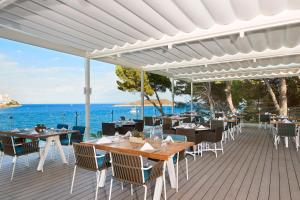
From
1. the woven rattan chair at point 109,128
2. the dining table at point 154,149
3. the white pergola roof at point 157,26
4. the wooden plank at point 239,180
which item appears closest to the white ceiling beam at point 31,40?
the white pergola roof at point 157,26

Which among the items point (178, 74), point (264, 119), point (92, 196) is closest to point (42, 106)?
point (178, 74)

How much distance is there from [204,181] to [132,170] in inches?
73.4

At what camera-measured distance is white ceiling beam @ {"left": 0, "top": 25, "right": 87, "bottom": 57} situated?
471 centimetres

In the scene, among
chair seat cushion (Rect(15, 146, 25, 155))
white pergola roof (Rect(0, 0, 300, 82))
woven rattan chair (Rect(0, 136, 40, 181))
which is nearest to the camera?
white pergola roof (Rect(0, 0, 300, 82))

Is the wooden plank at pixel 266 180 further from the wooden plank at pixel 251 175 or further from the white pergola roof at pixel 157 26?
the white pergola roof at pixel 157 26

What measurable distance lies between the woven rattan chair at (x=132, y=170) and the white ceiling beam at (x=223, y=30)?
2.99 m

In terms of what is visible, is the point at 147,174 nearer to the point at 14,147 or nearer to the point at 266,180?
the point at 266,180

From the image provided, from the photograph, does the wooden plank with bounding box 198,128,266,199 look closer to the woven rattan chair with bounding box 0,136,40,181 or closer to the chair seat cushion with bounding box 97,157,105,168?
the chair seat cushion with bounding box 97,157,105,168

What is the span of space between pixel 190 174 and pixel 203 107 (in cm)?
1383

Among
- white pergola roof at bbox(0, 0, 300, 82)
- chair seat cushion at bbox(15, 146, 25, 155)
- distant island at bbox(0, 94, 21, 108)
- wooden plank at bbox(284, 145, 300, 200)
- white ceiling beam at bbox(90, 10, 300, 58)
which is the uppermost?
white pergola roof at bbox(0, 0, 300, 82)

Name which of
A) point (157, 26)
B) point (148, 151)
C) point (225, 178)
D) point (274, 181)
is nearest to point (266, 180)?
point (274, 181)

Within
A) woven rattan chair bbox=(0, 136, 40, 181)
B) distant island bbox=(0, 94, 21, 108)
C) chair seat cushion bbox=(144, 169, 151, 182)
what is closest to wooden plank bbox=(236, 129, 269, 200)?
chair seat cushion bbox=(144, 169, 151, 182)

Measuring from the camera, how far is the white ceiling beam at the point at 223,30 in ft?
12.7

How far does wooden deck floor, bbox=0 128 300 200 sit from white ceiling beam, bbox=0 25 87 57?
2.78 m
